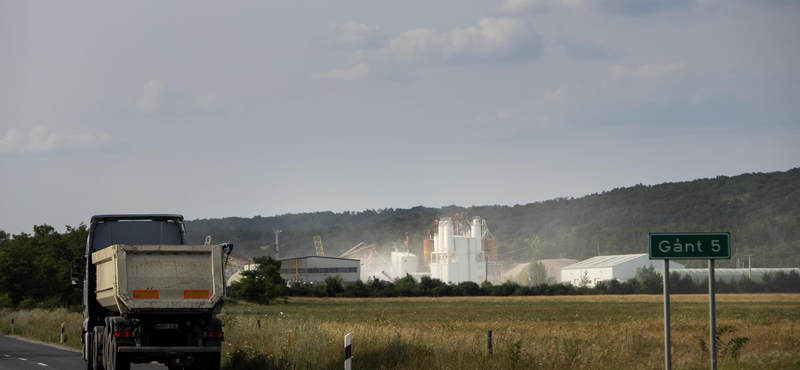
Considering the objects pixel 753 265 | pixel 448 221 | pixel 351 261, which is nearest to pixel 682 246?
pixel 448 221

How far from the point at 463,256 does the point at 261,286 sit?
54151 millimetres

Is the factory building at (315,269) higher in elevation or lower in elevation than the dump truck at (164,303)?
lower

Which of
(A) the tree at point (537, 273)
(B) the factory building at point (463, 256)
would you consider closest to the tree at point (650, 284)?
(B) the factory building at point (463, 256)

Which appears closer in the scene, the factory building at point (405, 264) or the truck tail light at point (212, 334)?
the truck tail light at point (212, 334)

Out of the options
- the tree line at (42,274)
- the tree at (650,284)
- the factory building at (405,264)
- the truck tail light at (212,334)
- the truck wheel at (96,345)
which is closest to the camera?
the truck tail light at (212,334)

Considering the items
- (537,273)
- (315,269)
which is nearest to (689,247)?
(315,269)

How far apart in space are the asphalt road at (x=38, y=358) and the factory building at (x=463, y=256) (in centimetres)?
11332

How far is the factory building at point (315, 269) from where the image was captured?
144750mm

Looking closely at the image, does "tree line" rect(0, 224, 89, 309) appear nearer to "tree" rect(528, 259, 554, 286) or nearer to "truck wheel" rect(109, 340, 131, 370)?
"truck wheel" rect(109, 340, 131, 370)

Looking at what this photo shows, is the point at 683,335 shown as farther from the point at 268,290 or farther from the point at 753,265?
the point at 753,265

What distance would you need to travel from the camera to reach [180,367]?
53.7 feet

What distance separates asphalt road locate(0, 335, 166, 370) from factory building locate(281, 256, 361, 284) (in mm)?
115632

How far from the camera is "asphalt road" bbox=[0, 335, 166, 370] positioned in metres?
20.1

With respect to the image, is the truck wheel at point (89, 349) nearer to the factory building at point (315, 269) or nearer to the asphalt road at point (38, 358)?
the asphalt road at point (38, 358)
